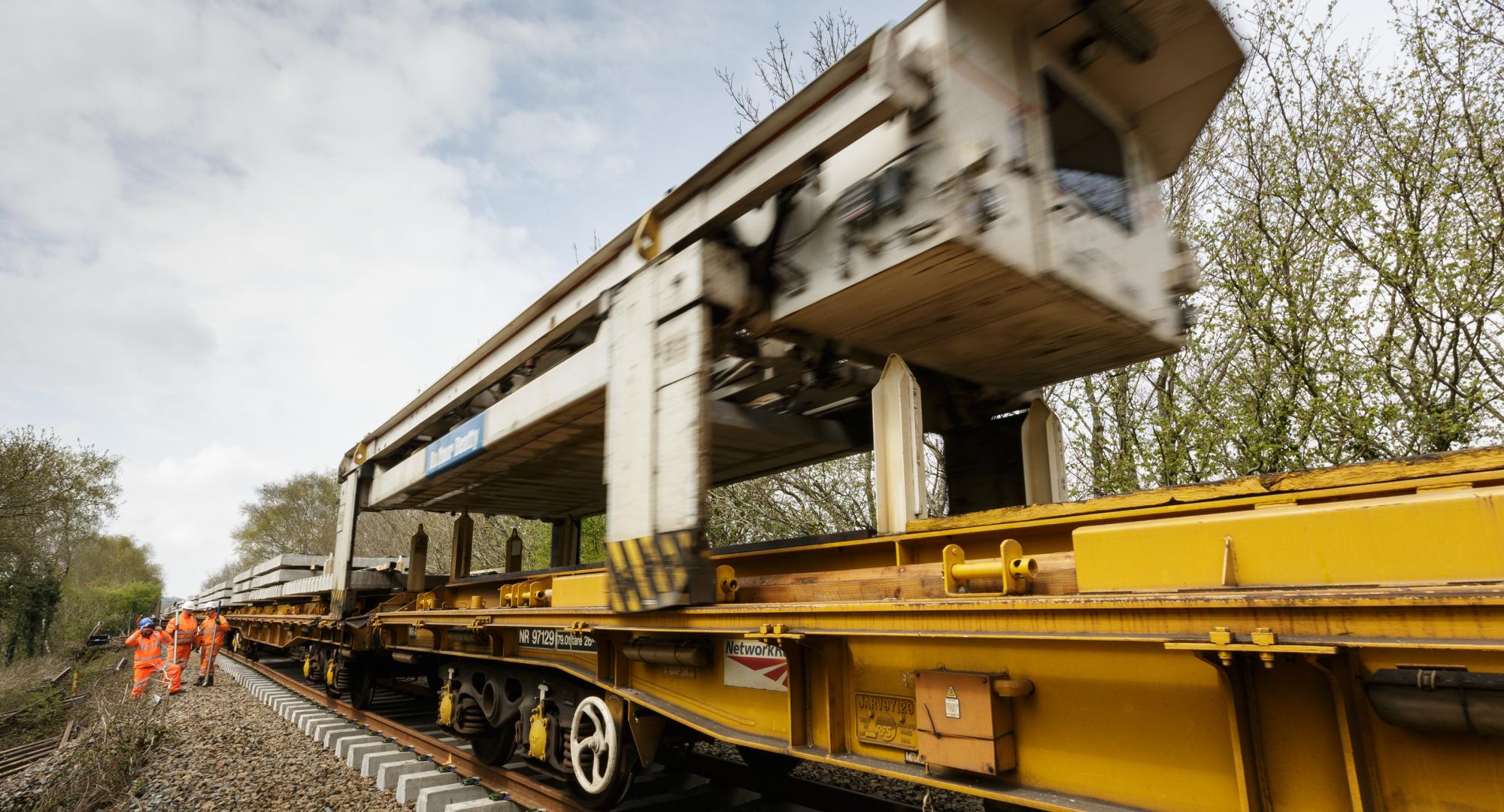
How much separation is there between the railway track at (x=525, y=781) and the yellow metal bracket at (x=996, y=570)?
277cm

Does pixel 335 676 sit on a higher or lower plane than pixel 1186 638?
lower

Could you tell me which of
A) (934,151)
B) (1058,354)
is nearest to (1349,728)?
(934,151)

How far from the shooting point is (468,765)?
6453mm

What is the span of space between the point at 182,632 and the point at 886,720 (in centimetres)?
1757

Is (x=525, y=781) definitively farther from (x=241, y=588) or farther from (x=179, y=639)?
(x=241, y=588)

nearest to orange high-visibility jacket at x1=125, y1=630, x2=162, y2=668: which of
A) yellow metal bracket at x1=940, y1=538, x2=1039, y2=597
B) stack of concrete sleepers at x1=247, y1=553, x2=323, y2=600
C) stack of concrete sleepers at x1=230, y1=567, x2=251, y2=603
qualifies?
stack of concrete sleepers at x1=247, y1=553, x2=323, y2=600

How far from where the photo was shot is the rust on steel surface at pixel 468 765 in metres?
5.23

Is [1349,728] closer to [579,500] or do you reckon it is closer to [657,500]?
[657,500]

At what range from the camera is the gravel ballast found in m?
6.11

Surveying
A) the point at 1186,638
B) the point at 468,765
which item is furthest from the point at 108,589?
the point at 1186,638

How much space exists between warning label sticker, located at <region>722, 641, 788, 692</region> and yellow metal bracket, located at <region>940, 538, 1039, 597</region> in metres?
1.02

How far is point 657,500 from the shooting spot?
13.6 ft

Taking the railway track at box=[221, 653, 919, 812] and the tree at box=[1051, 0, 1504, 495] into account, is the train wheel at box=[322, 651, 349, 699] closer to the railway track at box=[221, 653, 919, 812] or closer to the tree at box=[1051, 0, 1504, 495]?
the railway track at box=[221, 653, 919, 812]

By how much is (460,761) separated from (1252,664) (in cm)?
648
